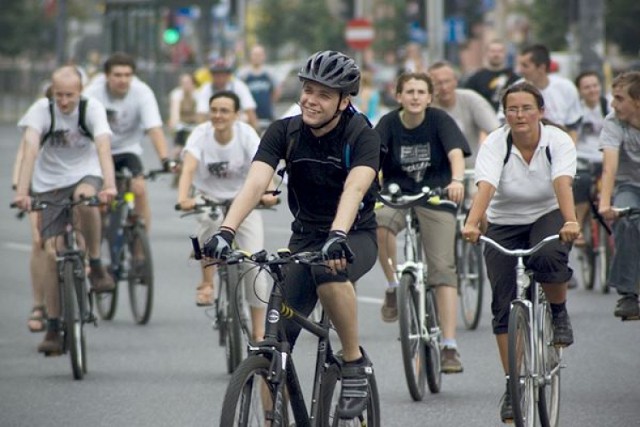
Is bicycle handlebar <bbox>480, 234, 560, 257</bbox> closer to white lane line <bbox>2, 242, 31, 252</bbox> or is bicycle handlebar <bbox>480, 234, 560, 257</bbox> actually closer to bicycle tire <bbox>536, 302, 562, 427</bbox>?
bicycle tire <bbox>536, 302, 562, 427</bbox>

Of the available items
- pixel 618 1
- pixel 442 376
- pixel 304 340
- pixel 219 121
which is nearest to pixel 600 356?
pixel 442 376

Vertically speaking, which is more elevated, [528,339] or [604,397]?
[528,339]

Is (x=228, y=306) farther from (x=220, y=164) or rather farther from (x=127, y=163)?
(x=127, y=163)

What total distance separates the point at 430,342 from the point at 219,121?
2414mm

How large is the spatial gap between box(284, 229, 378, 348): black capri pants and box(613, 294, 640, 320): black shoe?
2.56 meters

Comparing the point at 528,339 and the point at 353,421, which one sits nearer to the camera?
the point at 353,421

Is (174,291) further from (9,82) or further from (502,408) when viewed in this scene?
(9,82)

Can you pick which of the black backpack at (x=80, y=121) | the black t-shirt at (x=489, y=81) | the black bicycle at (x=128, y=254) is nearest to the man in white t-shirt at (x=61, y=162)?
the black backpack at (x=80, y=121)

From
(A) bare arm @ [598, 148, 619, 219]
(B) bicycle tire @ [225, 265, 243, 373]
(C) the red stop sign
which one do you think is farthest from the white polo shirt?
(C) the red stop sign

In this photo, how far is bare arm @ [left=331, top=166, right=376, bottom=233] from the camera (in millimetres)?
6988

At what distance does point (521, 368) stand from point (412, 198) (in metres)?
2.28

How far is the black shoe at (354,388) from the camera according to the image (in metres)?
7.18

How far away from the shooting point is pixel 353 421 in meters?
7.33

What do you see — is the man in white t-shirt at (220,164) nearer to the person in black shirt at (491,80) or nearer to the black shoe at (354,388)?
the black shoe at (354,388)
